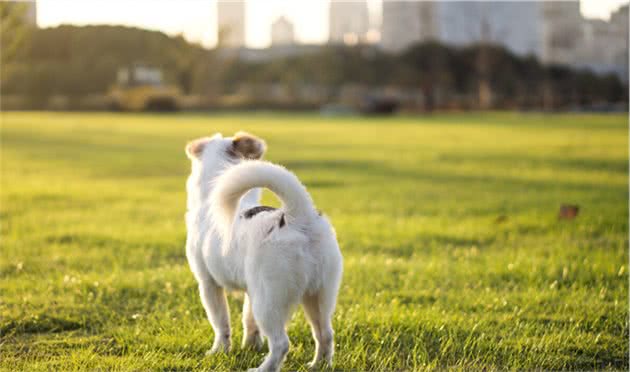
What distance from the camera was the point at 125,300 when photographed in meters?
5.97

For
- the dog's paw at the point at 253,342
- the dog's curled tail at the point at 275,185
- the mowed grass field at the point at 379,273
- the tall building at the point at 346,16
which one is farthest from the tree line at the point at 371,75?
the dog's curled tail at the point at 275,185

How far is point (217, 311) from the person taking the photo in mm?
4629

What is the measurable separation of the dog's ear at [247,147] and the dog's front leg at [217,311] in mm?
810

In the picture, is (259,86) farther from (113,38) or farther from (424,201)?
(424,201)

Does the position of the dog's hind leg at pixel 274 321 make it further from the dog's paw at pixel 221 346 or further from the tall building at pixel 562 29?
the tall building at pixel 562 29

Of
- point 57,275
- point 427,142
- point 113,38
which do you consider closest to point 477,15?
point 113,38

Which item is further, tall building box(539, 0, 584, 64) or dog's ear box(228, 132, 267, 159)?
tall building box(539, 0, 584, 64)

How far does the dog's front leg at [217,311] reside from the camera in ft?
15.1

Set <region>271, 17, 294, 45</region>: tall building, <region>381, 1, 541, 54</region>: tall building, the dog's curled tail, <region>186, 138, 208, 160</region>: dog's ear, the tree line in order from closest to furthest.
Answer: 1. the dog's curled tail
2. <region>186, 138, 208, 160</region>: dog's ear
3. the tree line
4. <region>381, 1, 541, 54</region>: tall building
5. <region>271, 17, 294, 45</region>: tall building

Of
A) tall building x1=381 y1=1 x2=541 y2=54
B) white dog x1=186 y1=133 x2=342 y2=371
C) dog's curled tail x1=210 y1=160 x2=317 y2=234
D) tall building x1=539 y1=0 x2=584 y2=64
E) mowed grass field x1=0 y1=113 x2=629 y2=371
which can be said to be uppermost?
tall building x1=381 y1=1 x2=541 y2=54

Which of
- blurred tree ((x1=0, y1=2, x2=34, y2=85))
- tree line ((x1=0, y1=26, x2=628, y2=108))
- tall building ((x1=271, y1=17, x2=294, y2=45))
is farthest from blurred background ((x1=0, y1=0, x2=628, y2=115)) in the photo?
tall building ((x1=271, y1=17, x2=294, y2=45))

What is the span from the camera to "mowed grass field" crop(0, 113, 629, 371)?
4.71 m

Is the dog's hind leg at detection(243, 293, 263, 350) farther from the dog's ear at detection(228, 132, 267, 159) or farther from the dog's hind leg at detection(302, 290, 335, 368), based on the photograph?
the dog's ear at detection(228, 132, 267, 159)

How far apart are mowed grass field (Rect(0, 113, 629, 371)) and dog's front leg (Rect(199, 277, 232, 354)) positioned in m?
0.10
